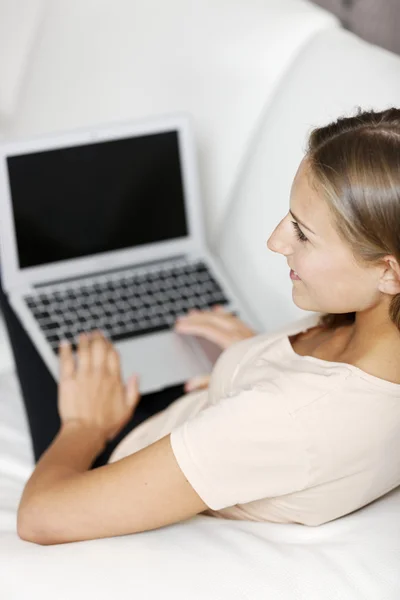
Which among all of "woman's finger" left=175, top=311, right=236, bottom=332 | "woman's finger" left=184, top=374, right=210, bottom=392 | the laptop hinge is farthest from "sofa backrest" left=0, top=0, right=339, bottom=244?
"woman's finger" left=184, top=374, right=210, bottom=392

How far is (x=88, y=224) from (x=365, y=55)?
1.83 ft

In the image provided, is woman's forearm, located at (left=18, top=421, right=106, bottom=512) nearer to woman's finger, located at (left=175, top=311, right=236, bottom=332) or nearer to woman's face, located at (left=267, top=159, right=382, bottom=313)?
woman's finger, located at (left=175, top=311, right=236, bottom=332)

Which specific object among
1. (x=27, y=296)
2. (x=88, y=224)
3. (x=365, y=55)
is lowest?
(x=27, y=296)

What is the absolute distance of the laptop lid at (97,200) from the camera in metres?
1.53

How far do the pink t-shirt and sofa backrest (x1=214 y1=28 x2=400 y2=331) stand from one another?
518 mm

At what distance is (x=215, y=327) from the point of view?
4.91 ft

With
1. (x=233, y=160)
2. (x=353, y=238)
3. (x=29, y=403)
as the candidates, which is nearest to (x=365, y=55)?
(x=233, y=160)

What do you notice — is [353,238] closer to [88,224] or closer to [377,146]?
[377,146]

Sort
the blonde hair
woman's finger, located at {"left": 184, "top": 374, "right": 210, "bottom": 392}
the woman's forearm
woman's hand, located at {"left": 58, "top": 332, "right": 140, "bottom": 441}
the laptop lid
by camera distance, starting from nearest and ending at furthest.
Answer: the blonde hair
the woman's forearm
woman's hand, located at {"left": 58, "top": 332, "right": 140, "bottom": 441}
woman's finger, located at {"left": 184, "top": 374, "right": 210, "bottom": 392}
the laptop lid

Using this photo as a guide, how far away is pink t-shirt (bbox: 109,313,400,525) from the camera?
893mm

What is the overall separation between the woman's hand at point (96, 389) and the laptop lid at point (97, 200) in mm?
205

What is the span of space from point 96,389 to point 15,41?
3.88ft

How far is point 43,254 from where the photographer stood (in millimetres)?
1576

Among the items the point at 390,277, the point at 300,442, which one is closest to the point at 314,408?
the point at 300,442
